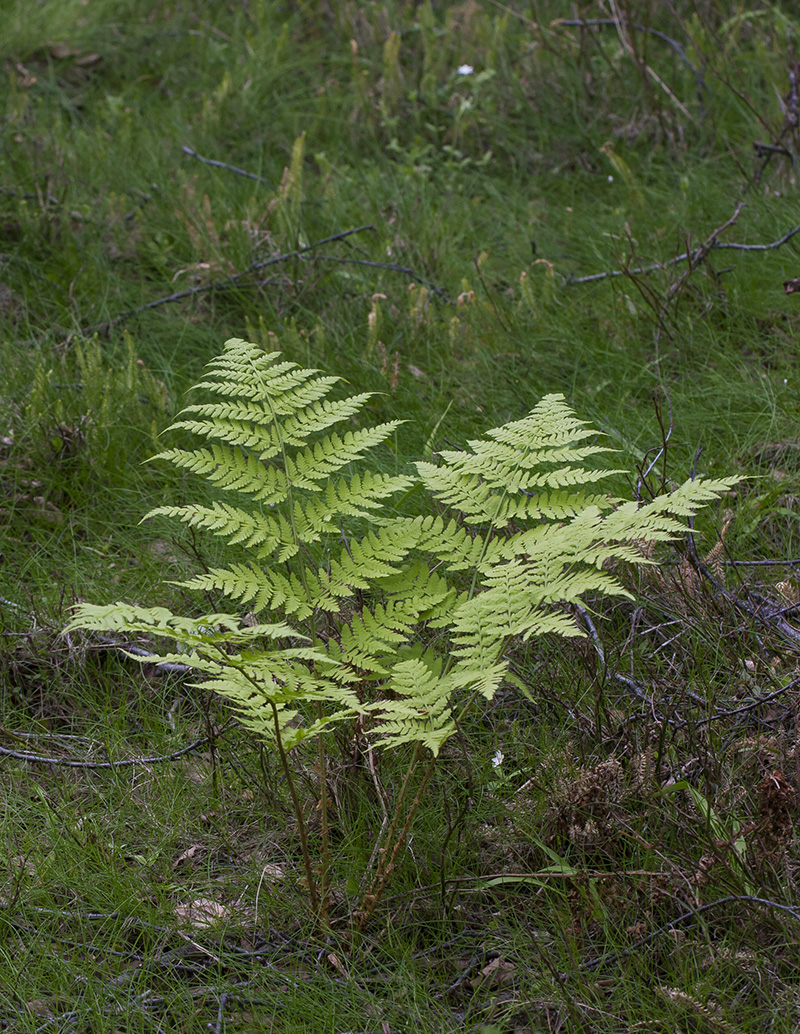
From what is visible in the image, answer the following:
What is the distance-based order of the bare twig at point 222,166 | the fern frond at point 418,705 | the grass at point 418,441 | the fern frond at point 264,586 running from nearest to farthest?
the fern frond at point 418,705 < the grass at point 418,441 < the fern frond at point 264,586 < the bare twig at point 222,166

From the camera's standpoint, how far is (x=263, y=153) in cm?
558

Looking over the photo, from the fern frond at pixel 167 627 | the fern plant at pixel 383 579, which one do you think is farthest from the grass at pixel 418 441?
the fern frond at pixel 167 627

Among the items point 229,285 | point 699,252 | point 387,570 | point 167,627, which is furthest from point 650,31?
point 167,627

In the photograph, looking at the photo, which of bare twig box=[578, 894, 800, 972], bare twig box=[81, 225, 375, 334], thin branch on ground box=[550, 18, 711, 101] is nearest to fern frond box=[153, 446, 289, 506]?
bare twig box=[578, 894, 800, 972]

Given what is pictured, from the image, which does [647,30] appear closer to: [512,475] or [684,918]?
[512,475]

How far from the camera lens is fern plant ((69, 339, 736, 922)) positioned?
1.86 m

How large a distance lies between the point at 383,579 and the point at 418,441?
4.36 feet

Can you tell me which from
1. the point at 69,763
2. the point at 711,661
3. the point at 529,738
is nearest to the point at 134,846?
the point at 69,763

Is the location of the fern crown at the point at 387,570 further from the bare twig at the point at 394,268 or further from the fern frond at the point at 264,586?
the bare twig at the point at 394,268

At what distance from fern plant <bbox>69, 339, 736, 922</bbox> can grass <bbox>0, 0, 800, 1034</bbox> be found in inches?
9.3

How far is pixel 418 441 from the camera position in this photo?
11.4ft

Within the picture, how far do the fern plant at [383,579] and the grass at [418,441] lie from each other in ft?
0.78

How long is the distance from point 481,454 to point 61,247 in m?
3.16

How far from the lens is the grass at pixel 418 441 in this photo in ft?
6.45
